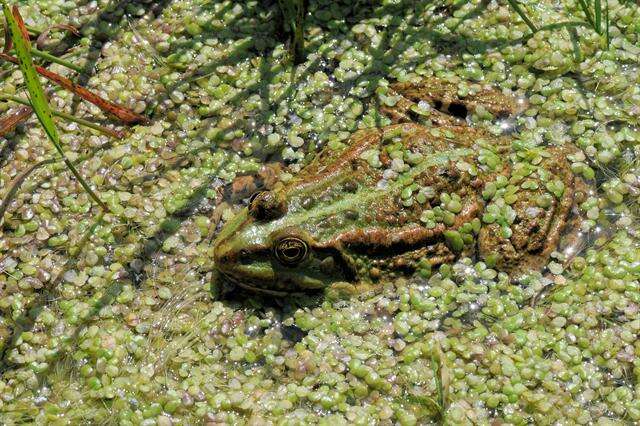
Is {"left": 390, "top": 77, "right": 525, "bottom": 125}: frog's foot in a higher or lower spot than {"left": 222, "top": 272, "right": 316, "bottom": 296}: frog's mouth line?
higher

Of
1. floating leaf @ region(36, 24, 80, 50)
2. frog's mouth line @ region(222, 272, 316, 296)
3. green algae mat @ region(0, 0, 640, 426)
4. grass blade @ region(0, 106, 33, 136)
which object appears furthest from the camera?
floating leaf @ region(36, 24, 80, 50)

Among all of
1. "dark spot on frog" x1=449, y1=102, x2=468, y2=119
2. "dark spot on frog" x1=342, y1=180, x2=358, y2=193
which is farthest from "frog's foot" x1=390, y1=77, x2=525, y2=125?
"dark spot on frog" x1=342, y1=180, x2=358, y2=193

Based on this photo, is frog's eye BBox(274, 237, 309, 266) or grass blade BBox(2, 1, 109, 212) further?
frog's eye BBox(274, 237, 309, 266)

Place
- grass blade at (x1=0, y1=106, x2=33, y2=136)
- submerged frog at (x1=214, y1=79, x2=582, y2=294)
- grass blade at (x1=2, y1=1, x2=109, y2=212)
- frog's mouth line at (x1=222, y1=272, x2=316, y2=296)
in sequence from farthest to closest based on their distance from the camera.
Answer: grass blade at (x1=0, y1=106, x2=33, y2=136) → frog's mouth line at (x1=222, y1=272, x2=316, y2=296) → submerged frog at (x1=214, y1=79, x2=582, y2=294) → grass blade at (x1=2, y1=1, x2=109, y2=212)

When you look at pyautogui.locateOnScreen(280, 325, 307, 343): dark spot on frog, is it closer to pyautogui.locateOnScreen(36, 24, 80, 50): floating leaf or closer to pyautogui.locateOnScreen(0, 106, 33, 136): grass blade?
pyautogui.locateOnScreen(0, 106, 33, 136): grass blade

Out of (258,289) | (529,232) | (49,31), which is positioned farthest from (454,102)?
(49,31)

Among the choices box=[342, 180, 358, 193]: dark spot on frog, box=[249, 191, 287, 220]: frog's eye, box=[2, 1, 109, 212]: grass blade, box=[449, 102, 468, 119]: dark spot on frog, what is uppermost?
box=[2, 1, 109, 212]: grass blade

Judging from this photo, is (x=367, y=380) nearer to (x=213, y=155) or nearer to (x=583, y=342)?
(x=583, y=342)
